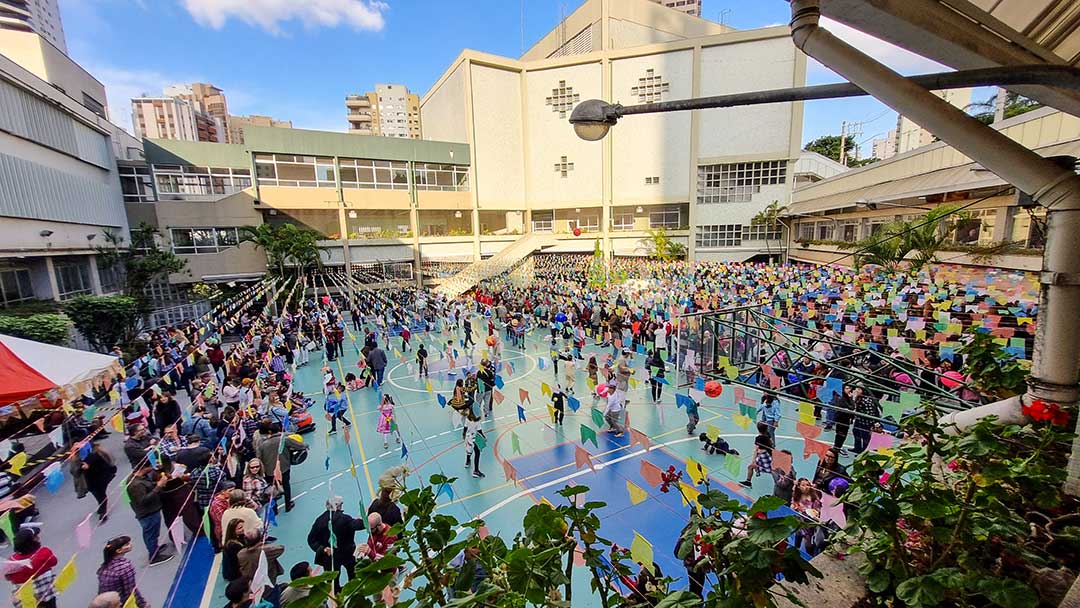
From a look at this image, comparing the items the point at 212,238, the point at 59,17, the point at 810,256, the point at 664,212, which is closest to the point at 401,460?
the point at 212,238

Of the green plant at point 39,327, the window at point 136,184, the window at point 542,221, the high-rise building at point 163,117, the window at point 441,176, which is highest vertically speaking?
the high-rise building at point 163,117

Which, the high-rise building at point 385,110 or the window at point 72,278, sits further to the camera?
the high-rise building at point 385,110

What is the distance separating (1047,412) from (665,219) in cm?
3858

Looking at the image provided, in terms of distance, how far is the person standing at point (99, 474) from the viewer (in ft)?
23.7

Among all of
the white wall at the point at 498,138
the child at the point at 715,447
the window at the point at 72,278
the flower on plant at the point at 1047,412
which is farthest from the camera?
the white wall at the point at 498,138

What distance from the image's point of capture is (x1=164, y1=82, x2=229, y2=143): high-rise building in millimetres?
89938

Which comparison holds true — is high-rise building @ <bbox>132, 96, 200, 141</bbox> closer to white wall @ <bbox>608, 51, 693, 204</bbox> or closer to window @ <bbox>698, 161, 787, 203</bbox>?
white wall @ <bbox>608, 51, 693, 204</bbox>

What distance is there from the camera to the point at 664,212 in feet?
129

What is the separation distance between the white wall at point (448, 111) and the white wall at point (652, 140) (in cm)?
1316

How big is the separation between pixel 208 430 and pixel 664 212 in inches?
1476

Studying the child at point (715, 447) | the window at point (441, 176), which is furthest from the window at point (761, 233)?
the child at point (715, 447)

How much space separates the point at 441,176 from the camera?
36.0 metres

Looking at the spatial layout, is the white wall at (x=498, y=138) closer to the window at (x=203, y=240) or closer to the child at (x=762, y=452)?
the window at (x=203, y=240)

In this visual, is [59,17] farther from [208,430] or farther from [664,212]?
[208,430]
